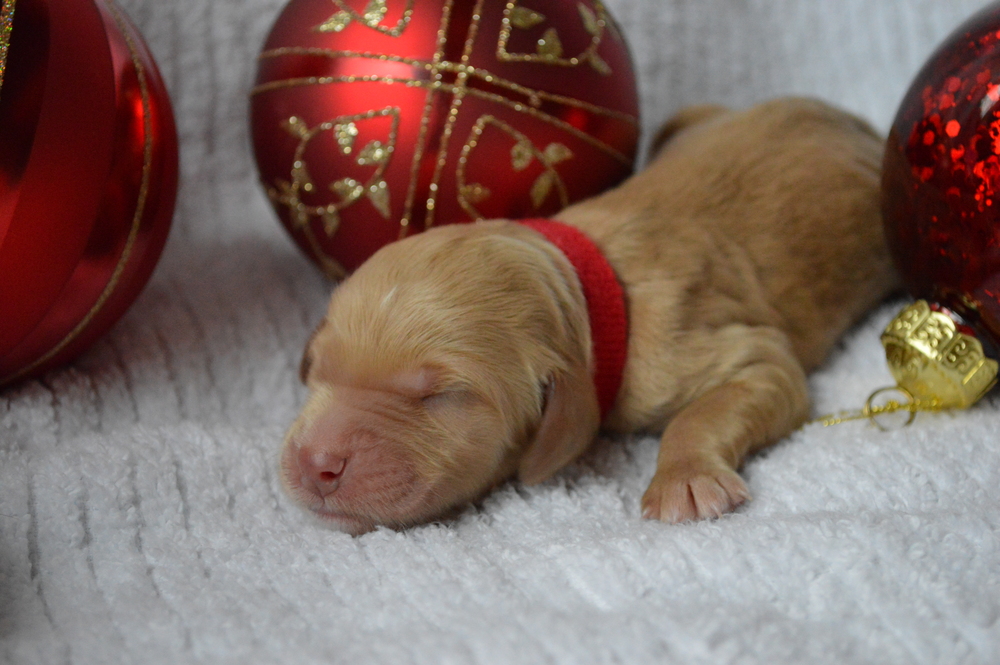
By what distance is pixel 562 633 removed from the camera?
1079mm

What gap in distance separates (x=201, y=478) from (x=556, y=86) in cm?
102

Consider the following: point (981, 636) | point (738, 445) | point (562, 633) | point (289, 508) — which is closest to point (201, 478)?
point (289, 508)

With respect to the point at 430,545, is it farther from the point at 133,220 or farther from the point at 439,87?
the point at 439,87

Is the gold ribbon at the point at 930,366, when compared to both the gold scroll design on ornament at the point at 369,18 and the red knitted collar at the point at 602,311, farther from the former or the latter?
the gold scroll design on ornament at the point at 369,18

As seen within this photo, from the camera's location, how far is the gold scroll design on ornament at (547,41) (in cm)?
184

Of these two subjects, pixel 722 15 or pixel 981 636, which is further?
pixel 722 15

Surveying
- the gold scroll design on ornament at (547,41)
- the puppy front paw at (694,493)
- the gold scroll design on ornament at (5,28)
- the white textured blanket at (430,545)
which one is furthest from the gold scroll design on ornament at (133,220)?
the puppy front paw at (694,493)

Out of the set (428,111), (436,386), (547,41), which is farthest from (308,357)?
(547,41)

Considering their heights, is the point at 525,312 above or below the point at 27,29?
below

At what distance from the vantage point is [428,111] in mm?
1802

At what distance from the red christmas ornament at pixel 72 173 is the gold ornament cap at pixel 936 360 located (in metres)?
1.37

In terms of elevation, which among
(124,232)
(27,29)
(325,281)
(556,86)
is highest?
(27,29)

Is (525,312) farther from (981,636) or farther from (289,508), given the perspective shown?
(981,636)

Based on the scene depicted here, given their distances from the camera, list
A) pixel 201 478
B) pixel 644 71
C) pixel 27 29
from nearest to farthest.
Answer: pixel 27 29 < pixel 201 478 < pixel 644 71
